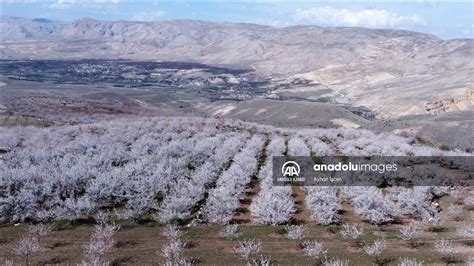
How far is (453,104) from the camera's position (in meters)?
187

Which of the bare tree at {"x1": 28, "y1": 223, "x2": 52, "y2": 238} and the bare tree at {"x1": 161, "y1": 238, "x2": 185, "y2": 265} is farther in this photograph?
the bare tree at {"x1": 28, "y1": 223, "x2": 52, "y2": 238}

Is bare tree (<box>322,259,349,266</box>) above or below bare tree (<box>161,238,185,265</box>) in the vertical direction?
above

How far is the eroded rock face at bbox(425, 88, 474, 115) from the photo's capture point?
18300 centimetres

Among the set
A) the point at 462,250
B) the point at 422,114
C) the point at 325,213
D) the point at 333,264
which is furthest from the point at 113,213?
the point at 422,114

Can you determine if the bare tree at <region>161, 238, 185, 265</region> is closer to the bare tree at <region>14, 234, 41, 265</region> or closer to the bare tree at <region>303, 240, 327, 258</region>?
the bare tree at <region>303, 240, 327, 258</region>

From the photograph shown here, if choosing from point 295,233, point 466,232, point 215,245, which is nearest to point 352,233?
point 295,233

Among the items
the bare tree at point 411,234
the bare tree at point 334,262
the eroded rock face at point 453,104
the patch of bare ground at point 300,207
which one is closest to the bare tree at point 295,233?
the bare tree at point 334,262

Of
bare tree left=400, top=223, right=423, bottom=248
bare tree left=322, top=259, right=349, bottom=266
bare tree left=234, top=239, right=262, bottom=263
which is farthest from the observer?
bare tree left=400, top=223, right=423, bottom=248

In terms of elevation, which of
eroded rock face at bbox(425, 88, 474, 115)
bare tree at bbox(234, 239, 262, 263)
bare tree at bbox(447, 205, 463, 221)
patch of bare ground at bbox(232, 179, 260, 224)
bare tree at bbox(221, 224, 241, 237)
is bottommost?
eroded rock face at bbox(425, 88, 474, 115)

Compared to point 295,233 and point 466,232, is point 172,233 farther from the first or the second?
point 466,232

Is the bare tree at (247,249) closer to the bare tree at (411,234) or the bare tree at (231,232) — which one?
the bare tree at (231,232)

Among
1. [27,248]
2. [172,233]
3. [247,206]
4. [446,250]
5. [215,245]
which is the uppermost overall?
[27,248]

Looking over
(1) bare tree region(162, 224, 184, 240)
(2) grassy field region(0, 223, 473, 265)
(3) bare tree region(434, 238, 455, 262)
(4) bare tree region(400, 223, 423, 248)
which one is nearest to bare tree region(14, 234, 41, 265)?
(2) grassy field region(0, 223, 473, 265)

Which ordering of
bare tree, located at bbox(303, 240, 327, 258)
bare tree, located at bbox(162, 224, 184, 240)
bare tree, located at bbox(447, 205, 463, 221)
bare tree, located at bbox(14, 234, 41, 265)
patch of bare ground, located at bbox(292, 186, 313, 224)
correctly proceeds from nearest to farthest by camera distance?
bare tree, located at bbox(14, 234, 41, 265) → bare tree, located at bbox(303, 240, 327, 258) → bare tree, located at bbox(162, 224, 184, 240) → bare tree, located at bbox(447, 205, 463, 221) → patch of bare ground, located at bbox(292, 186, 313, 224)
